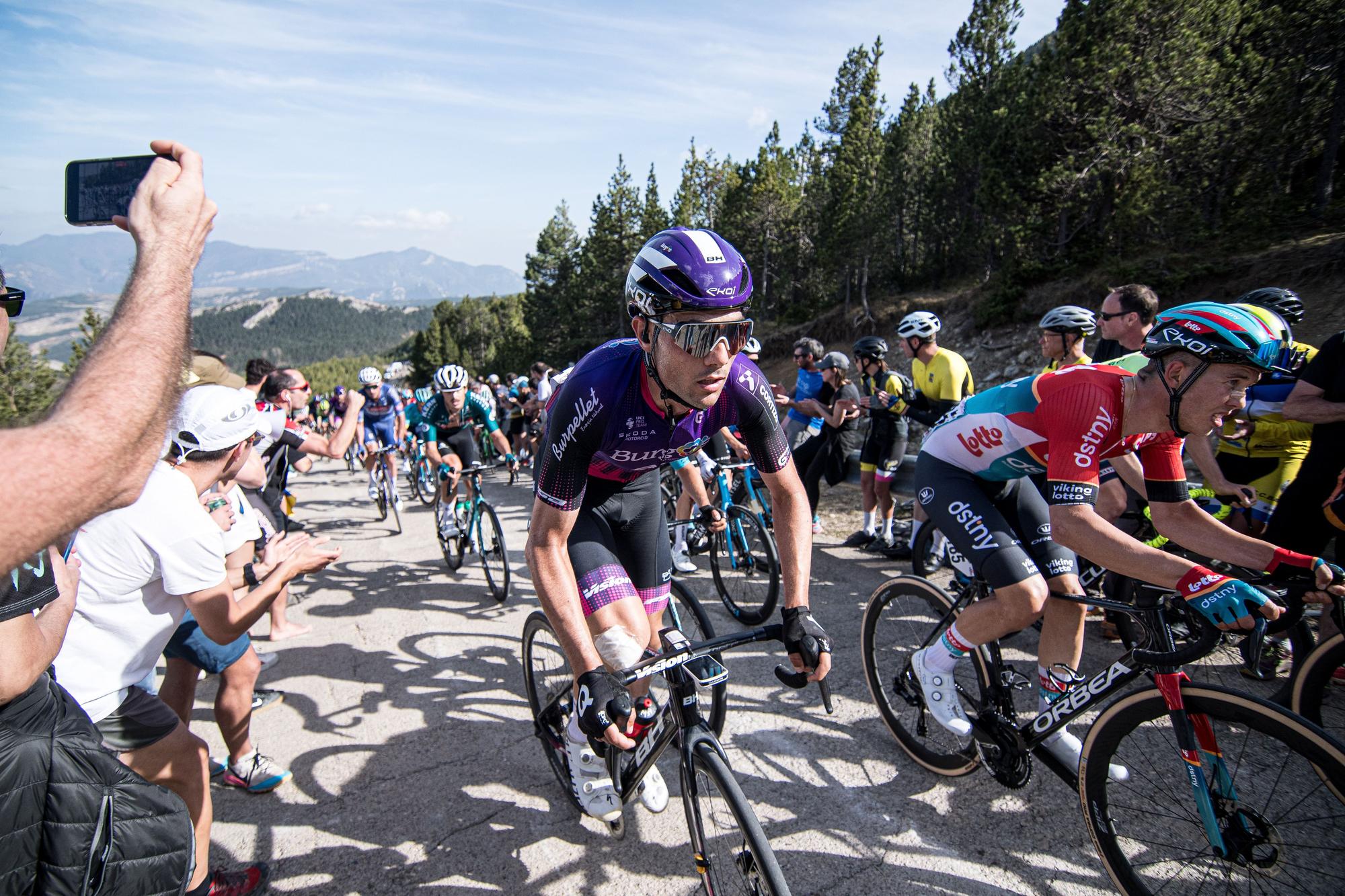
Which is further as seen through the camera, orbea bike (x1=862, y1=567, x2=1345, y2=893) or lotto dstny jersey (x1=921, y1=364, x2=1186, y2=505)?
lotto dstny jersey (x1=921, y1=364, x2=1186, y2=505)

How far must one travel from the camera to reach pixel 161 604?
266cm

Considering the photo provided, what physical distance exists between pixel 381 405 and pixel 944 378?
30.5 ft

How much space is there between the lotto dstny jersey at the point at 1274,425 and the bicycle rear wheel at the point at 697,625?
4.00 metres

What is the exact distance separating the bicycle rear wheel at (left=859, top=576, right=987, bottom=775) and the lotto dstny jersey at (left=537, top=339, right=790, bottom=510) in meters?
1.31

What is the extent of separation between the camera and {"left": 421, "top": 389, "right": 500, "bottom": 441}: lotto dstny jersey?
7930mm

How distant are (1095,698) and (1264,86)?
20742mm

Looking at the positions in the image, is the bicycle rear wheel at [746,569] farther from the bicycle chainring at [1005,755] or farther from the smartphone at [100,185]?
the smartphone at [100,185]

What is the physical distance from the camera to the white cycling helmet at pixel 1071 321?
5.28 meters

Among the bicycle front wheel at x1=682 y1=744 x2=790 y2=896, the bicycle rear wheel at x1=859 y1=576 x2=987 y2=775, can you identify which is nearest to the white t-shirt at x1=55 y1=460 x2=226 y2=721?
the bicycle front wheel at x1=682 y1=744 x2=790 y2=896

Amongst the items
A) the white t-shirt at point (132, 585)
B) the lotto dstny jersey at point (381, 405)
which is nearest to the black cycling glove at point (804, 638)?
the white t-shirt at point (132, 585)

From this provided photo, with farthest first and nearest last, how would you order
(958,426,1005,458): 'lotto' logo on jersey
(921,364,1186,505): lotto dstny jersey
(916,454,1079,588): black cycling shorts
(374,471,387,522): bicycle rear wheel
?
(374,471,387,522): bicycle rear wheel < (958,426,1005,458): 'lotto' logo on jersey < (916,454,1079,588): black cycling shorts < (921,364,1186,505): lotto dstny jersey

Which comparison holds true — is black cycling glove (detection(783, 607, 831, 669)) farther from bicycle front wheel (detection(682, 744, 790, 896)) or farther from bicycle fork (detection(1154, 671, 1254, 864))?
bicycle fork (detection(1154, 671, 1254, 864))

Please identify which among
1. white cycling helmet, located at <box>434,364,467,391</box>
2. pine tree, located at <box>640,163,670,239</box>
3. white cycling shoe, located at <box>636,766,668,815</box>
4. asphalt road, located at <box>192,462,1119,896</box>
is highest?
pine tree, located at <box>640,163,670,239</box>

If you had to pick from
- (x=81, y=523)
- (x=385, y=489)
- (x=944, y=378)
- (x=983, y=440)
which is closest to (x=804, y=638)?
(x=983, y=440)
